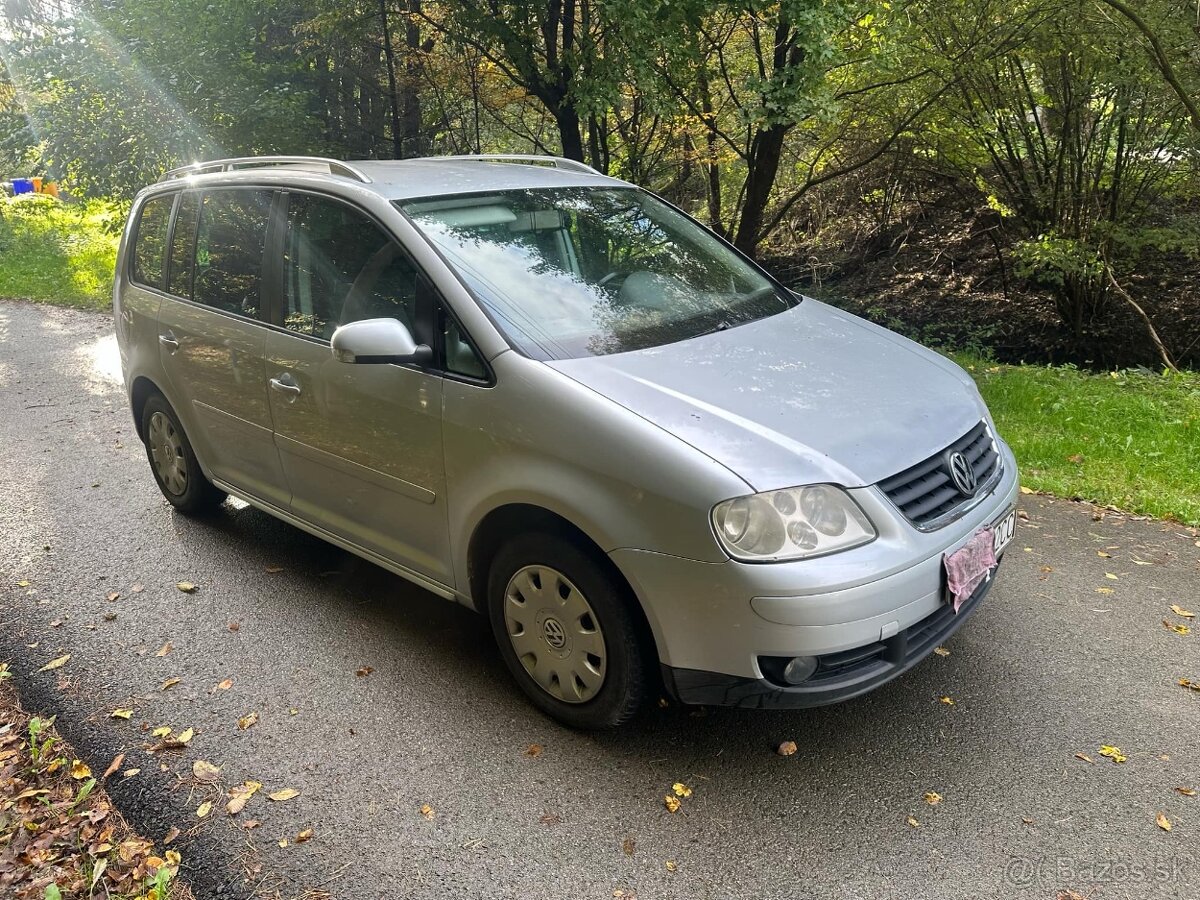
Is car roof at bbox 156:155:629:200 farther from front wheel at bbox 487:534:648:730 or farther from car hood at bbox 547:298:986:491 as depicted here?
front wheel at bbox 487:534:648:730

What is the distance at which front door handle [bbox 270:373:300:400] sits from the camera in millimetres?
3764

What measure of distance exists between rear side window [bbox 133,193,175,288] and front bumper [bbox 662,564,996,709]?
3622 mm

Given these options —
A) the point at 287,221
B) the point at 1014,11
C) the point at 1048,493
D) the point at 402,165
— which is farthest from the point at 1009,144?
the point at 287,221

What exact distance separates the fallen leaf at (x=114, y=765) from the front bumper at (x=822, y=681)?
1.85 m

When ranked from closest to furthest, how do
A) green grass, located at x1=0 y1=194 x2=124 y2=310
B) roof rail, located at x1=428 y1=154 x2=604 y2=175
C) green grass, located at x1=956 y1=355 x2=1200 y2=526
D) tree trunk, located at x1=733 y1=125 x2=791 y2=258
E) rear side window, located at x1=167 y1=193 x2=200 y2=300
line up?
rear side window, located at x1=167 y1=193 x2=200 y2=300 < roof rail, located at x1=428 y1=154 x2=604 y2=175 < green grass, located at x1=956 y1=355 x2=1200 y2=526 < tree trunk, located at x1=733 y1=125 x2=791 y2=258 < green grass, located at x1=0 y1=194 x2=124 y2=310

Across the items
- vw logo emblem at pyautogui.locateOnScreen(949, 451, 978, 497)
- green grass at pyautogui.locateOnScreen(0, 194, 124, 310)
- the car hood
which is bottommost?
green grass at pyautogui.locateOnScreen(0, 194, 124, 310)

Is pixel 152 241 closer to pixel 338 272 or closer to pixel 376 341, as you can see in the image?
pixel 338 272

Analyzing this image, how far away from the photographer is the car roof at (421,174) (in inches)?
147

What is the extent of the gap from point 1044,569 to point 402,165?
139 inches

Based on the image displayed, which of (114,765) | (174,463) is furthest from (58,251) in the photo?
(114,765)

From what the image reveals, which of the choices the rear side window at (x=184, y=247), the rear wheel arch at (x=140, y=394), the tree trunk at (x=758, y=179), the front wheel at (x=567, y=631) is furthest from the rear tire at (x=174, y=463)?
the tree trunk at (x=758, y=179)

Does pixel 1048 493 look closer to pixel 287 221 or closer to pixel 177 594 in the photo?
pixel 287 221

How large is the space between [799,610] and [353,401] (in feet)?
6.16

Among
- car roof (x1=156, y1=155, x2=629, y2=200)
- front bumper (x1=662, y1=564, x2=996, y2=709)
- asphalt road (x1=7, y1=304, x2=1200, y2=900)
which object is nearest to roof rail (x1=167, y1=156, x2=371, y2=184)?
car roof (x1=156, y1=155, x2=629, y2=200)
